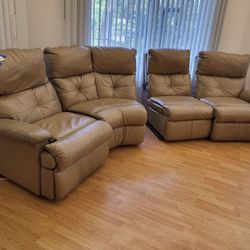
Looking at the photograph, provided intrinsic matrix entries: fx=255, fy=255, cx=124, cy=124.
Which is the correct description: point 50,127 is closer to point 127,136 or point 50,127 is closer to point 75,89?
point 75,89

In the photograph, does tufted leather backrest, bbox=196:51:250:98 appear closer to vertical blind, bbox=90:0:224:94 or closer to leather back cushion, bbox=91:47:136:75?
vertical blind, bbox=90:0:224:94

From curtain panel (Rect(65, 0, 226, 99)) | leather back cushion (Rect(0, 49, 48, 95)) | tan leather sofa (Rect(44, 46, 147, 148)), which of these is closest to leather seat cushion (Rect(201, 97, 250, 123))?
tan leather sofa (Rect(44, 46, 147, 148))

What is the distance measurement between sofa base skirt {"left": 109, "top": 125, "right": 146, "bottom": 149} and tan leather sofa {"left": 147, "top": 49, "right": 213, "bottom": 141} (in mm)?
374

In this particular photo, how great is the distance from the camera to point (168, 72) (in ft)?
11.0

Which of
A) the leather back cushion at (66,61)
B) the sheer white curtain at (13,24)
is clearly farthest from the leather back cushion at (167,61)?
the sheer white curtain at (13,24)

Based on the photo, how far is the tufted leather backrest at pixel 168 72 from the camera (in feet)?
10.6

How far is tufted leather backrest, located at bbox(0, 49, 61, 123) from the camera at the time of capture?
6.66 feet

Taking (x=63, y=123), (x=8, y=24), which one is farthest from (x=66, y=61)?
(x=63, y=123)

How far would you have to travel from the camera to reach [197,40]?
3652 mm

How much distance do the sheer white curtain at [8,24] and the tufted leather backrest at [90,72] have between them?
388 mm

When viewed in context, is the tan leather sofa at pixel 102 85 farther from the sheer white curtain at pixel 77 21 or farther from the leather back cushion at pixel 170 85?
the sheer white curtain at pixel 77 21

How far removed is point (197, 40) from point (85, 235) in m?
3.07

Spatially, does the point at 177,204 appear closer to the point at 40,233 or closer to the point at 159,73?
the point at 40,233

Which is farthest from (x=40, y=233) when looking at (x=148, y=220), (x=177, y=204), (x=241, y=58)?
(x=241, y=58)
